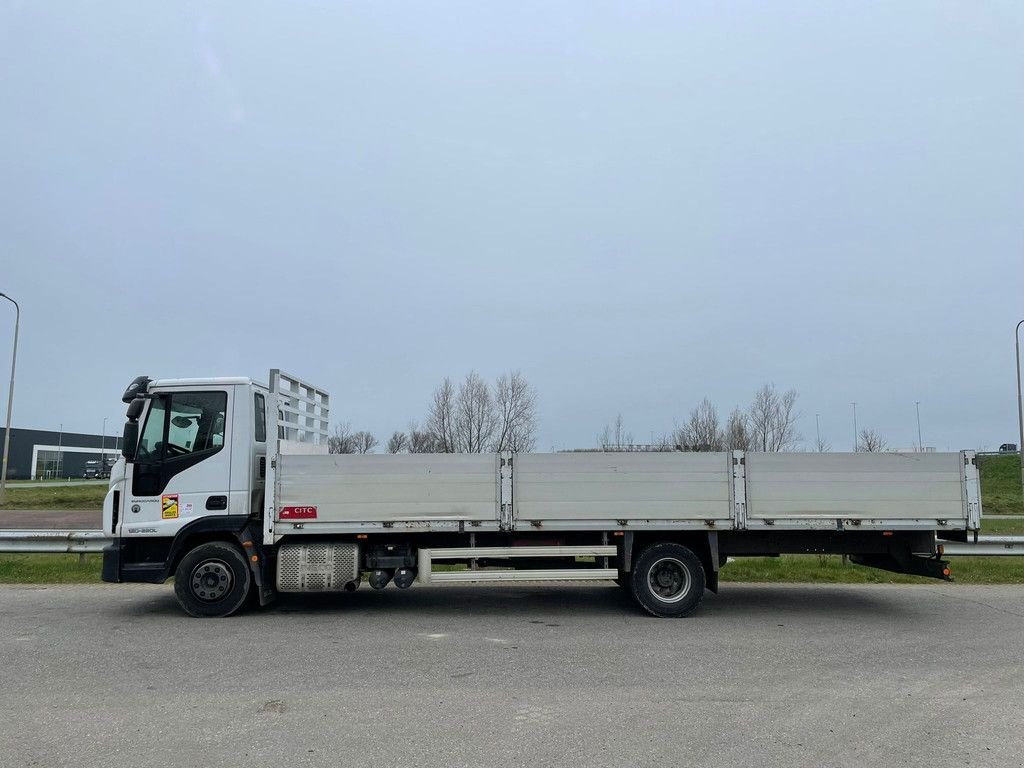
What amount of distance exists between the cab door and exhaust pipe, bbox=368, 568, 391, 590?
76.6 inches

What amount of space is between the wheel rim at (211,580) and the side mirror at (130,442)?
1.57 metres

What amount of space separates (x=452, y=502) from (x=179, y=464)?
11.0 ft

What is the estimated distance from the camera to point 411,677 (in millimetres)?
5988

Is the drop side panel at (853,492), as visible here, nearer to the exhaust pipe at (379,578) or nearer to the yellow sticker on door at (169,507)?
the exhaust pipe at (379,578)

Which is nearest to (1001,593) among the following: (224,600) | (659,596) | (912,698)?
(659,596)

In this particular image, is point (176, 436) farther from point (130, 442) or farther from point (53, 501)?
point (53, 501)

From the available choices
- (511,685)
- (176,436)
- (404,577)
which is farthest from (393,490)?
(511,685)

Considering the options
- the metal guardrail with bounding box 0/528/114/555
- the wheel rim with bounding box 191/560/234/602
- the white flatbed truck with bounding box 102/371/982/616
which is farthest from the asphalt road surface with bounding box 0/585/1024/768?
the metal guardrail with bounding box 0/528/114/555

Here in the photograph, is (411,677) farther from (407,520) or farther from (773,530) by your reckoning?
(773,530)

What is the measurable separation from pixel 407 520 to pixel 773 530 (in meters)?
4.52

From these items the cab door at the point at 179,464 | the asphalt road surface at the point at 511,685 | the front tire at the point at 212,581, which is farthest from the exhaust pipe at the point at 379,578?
the cab door at the point at 179,464

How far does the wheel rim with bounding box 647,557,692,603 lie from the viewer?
8.59 m

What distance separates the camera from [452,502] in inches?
337

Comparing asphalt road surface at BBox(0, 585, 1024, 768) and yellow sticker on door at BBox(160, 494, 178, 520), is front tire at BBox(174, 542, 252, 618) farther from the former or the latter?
yellow sticker on door at BBox(160, 494, 178, 520)
